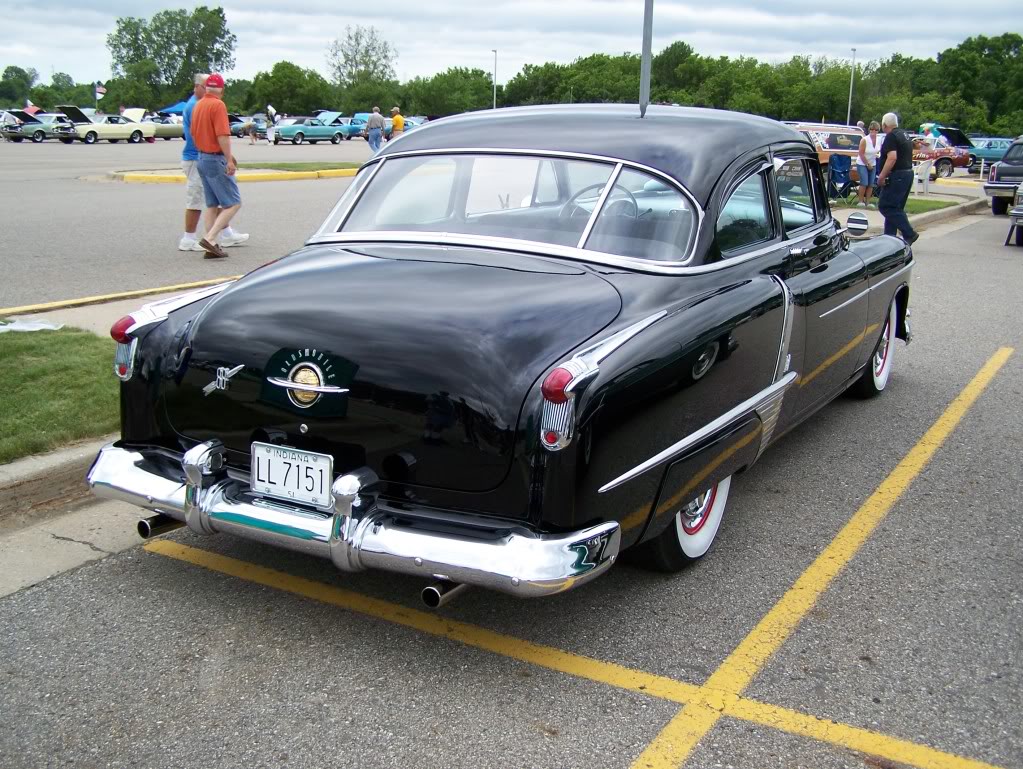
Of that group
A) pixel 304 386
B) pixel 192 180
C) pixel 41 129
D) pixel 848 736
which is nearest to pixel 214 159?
pixel 192 180

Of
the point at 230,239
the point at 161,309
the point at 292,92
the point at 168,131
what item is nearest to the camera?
the point at 161,309

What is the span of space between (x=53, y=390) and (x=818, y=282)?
13.6 feet

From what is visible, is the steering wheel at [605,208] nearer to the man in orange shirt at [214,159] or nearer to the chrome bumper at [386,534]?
the chrome bumper at [386,534]

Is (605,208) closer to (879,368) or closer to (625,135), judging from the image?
(625,135)

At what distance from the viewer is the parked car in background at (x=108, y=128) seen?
155ft

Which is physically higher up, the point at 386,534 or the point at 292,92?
the point at 292,92

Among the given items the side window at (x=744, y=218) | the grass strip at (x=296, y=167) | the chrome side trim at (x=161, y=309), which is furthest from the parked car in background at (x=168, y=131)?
the side window at (x=744, y=218)

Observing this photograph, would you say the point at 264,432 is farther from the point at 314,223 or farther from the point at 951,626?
the point at 314,223

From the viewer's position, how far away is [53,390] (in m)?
5.47

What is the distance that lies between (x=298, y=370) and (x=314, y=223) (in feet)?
36.0

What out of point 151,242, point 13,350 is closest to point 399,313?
point 13,350

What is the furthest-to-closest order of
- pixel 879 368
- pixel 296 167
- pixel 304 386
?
pixel 296 167
pixel 879 368
pixel 304 386

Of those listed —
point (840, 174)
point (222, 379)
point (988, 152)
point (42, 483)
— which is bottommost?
point (42, 483)

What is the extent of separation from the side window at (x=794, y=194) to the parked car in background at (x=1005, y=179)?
1703cm
